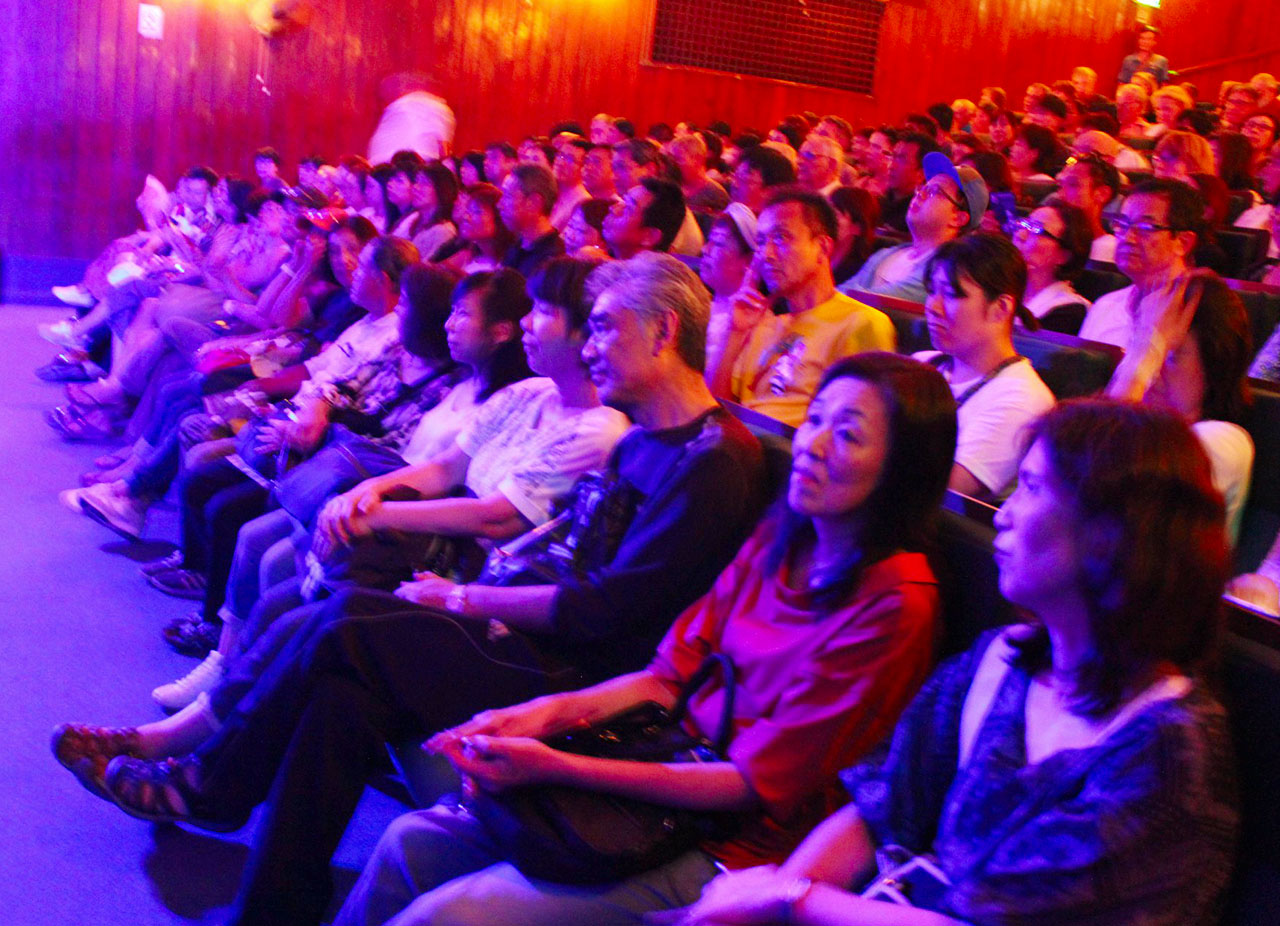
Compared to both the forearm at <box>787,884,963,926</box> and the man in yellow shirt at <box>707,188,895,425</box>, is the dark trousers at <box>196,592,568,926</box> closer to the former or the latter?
the forearm at <box>787,884,963,926</box>

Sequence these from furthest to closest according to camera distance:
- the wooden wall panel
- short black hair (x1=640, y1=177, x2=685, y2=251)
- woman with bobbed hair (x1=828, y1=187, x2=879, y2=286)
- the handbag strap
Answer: the wooden wall panel, woman with bobbed hair (x1=828, y1=187, x2=879, y2=286), short black hair (x1=640, y1=177, x2=685, y2=251), the handbag strap

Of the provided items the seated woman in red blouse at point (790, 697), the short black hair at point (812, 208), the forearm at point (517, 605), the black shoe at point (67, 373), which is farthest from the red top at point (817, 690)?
the black shoe at point (67, 373)

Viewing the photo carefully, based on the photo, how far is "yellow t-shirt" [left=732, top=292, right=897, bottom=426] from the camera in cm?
248

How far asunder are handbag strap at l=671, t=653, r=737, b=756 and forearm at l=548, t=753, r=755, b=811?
0.24ft

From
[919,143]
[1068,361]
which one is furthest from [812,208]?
[919,143]

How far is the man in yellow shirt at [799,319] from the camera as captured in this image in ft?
8.15

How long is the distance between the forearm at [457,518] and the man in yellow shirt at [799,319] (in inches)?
28.7

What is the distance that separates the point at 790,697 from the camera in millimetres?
1298

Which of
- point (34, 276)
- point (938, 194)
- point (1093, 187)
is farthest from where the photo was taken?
point (34, 276)

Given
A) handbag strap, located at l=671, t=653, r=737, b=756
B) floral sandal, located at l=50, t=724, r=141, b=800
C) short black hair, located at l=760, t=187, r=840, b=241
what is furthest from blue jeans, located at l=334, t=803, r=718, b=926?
short black hair, located at l=760, t=187, r=840, b=241

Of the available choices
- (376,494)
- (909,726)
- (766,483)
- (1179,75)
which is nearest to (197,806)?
(376,494)

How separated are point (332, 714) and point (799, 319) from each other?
1414 mm

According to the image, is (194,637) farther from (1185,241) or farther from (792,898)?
(1185,241)

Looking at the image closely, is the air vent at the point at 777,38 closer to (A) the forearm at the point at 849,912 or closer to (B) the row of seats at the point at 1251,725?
(B) the row of seats at the point at 1251,725
